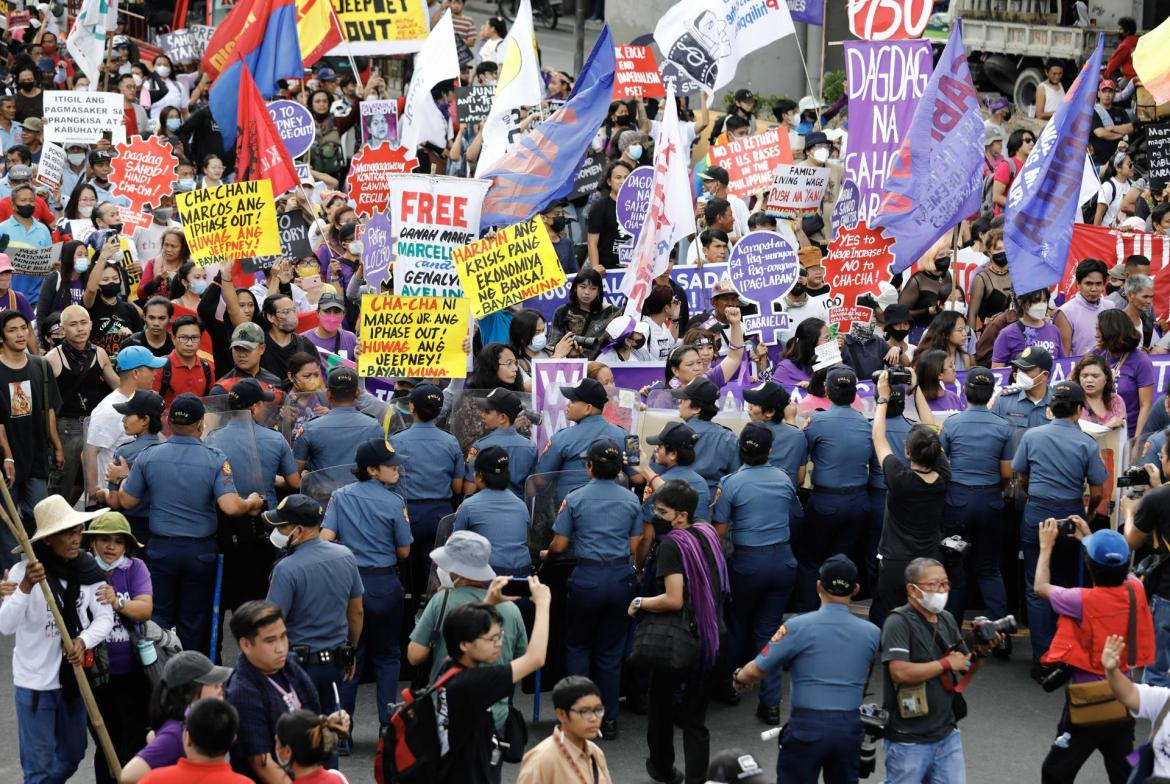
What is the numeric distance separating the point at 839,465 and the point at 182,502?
4092 millimetres

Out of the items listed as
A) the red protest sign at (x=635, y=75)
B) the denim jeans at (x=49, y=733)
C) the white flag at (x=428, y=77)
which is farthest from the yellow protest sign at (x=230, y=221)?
the red protest sign at (x=635, y=75)

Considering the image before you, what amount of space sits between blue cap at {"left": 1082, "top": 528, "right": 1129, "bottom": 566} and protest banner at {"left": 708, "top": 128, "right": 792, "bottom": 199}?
8.54 meters

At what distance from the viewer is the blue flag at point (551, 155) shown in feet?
46.9

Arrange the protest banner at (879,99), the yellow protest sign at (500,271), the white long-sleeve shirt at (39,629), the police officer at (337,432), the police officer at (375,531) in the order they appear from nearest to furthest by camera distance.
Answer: the white long-sleeve shirt at (39,629) → the police officer at (375,531) → the police officer at (337,432) → the yellow protest sign at (500,271) → the protest banner at (879,99)

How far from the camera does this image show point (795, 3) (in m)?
22.0

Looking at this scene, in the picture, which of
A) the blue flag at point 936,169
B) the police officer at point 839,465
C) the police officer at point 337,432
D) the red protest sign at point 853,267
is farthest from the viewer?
the red protest sign at point 853,267

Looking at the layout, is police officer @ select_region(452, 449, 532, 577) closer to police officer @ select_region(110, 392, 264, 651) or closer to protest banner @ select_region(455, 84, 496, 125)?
police officer @ select_region(110, 392, 264, 651)

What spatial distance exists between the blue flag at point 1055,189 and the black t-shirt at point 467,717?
7.35m

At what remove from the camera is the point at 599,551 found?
31.4 ft

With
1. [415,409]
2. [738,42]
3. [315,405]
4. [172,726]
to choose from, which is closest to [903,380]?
[415,409]

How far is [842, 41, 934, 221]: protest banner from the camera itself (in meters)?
14.4

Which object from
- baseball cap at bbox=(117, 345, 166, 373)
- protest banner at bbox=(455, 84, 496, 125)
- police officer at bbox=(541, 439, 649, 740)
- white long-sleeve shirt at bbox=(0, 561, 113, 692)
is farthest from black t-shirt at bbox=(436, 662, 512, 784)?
protest banner at bbox=(455, 84, 496, 125)

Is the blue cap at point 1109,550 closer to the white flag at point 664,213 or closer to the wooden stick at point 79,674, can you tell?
the wooden stick at point 79,674

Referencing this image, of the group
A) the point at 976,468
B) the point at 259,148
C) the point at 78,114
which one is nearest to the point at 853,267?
the point at 976,468
